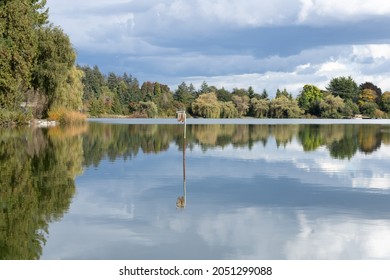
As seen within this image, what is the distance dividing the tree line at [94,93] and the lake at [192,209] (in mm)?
23863

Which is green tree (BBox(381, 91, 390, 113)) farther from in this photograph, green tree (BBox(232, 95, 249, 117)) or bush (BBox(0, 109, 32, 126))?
bush (BBox(0, 109, 32, 126))

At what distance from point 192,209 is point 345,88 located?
106 meters

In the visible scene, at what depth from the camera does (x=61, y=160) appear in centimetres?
1806

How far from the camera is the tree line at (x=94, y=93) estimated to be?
40.0 m

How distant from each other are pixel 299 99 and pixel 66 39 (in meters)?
65.7

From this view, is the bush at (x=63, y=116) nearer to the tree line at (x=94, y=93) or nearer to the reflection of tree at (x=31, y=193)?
the tree line at (x=94, y=93)

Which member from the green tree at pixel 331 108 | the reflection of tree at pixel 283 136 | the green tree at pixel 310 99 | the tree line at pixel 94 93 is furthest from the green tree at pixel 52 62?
the green tree at pixel 310 99

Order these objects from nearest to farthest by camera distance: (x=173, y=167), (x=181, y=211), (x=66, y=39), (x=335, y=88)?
(x=181, y=211) < (x=173, y=167) < (x=66, y=39) < (x=335, y=88)

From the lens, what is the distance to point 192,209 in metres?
9.92

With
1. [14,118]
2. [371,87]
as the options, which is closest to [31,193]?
[14,118]

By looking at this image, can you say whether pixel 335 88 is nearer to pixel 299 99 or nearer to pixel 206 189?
pixel 299 99

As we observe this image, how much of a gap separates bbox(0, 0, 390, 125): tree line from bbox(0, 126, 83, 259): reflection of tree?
68.3ft

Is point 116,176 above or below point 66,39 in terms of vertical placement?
below
